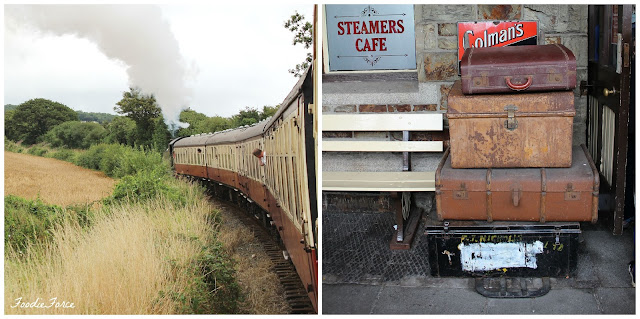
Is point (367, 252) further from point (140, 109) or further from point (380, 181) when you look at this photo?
point (140, 109)

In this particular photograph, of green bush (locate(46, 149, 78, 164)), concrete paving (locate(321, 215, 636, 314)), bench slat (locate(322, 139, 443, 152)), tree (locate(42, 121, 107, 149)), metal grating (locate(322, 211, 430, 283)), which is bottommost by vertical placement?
concrete paving (locate(321, 215, 636, 314))

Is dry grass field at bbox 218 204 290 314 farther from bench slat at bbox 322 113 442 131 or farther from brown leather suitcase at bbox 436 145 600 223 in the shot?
bench slat at bbox 322 113 442 131

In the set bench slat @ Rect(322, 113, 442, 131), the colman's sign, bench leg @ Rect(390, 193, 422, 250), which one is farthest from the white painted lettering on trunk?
the colman's sign

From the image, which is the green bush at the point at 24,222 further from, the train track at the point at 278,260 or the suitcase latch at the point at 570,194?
the suitcase latch at the point at 570,194

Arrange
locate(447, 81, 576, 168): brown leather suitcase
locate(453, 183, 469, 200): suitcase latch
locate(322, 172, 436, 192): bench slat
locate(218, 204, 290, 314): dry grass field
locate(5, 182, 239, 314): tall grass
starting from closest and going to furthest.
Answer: locate(5, 182, 239, 314): tall grass
locate(218, 204, 290, 314): dry grass field
locate(447, 81, 576, 168): brown leather suitcase
locate(453, 183, 469, 200): suitcase latch
locate(322, 172, 436, 192): bench slat

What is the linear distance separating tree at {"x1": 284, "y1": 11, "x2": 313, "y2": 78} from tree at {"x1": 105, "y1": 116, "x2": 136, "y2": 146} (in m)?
0.86

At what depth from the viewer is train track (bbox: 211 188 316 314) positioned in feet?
10.4

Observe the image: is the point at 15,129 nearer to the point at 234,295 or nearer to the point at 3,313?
the point at 3,313

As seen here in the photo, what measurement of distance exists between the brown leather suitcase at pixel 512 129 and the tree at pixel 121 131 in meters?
1.76

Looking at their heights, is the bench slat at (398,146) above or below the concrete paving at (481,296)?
above

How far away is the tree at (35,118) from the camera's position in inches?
122

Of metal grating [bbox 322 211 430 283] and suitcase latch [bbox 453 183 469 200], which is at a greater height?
suitcase latch [bbox 453 183 469 200]

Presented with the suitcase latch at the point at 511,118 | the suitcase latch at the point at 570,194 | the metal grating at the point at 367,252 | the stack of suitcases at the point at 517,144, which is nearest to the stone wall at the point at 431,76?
the metal grating at the point at 367,252
